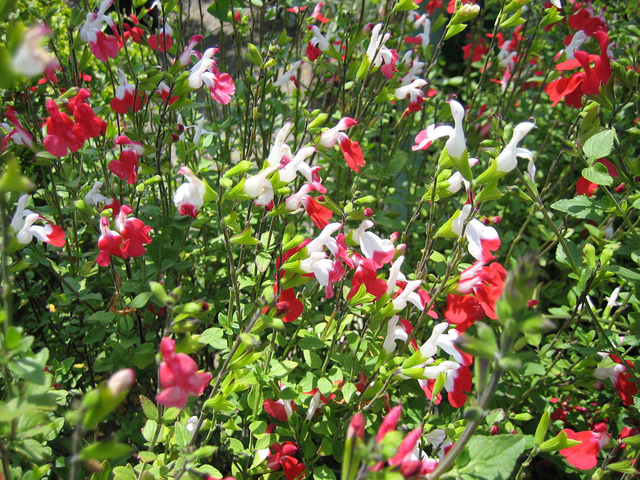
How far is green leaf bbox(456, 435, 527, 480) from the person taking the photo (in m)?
0.73

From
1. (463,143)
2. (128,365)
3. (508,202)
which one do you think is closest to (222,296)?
(128,365)

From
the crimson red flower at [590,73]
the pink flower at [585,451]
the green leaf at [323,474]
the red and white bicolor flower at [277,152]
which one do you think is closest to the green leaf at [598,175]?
the crimson red flower at [590,73]

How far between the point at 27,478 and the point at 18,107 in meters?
1.33

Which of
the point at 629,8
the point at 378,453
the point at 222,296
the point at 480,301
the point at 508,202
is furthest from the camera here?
the point at 508,202

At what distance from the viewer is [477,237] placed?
3.32 feet

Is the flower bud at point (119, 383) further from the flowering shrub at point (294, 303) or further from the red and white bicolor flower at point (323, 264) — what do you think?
the red and white bicolor flower at point (323, 264)

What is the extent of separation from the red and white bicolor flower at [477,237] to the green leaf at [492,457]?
0.36 m

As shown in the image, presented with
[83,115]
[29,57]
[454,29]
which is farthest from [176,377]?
[454,29]

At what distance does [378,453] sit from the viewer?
2.02 feet

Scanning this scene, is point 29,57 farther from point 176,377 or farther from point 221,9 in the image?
point 221,9

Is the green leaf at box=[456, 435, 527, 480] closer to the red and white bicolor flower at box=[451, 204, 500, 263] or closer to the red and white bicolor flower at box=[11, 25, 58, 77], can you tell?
the red and white bicolor flower at box=[451, 204, 500, 263]

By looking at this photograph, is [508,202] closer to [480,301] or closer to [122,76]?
[480,301]

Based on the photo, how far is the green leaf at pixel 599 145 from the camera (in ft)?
3.88

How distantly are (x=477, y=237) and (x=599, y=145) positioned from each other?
1.53 ft
